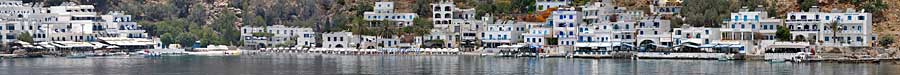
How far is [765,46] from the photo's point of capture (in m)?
80.8

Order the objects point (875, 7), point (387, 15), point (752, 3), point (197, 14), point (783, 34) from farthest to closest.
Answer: point (197, 14), point (387, 15), point (752, 3), point (875, 7), point (783, 34)

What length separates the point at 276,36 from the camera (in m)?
97.2

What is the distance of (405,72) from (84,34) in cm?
2532

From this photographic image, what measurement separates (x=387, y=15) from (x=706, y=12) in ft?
41.7

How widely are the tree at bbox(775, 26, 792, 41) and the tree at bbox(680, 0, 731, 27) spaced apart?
4344 millimetres

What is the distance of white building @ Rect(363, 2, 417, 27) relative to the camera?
9712 centimetres

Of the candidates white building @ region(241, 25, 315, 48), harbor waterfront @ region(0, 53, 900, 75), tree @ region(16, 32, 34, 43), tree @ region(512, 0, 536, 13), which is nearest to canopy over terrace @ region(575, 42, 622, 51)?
harbor waterfront @ region(0, 53, 900, 75)

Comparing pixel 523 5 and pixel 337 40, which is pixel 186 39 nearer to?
pixel 337 40

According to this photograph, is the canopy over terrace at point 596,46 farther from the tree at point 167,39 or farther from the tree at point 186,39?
the tree at point 167,39

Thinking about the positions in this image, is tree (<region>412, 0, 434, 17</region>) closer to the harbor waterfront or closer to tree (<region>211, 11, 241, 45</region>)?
tree (<region>211, 11, 241, 45</region>)

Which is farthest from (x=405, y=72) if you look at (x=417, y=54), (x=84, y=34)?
(x=84, y=34)

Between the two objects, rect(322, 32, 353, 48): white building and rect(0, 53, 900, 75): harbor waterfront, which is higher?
rect(322, 32, 353, 48): white building

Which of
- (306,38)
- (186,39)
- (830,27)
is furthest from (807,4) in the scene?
(186,39)

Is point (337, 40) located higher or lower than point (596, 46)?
higher
